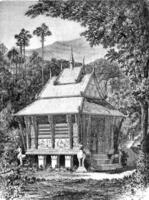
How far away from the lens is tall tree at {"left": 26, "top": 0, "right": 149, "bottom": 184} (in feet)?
17.1

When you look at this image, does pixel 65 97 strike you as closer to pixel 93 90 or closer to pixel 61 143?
pixel 93 90

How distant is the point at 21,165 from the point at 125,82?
4.89ft

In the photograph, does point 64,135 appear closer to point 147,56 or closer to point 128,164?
point 128,164

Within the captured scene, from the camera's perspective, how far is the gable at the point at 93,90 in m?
5.41

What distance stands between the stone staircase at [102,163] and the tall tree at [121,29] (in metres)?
0.37

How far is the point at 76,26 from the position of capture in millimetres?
5375

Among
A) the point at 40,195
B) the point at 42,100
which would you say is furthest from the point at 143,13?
the point at 40,195

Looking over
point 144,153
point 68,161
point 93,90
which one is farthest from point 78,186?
point 93,90

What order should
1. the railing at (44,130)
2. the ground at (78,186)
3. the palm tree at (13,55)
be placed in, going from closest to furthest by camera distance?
the ground at (78,186) → the railing at (44,130) → the palm tree at (13,55)

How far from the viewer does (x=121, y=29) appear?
5293mm

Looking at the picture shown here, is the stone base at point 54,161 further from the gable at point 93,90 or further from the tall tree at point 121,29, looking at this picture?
the tall tree at point 121,29

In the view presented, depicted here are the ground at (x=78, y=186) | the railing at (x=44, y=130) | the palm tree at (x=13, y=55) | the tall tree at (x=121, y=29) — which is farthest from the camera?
the palm tree at (x=13, y=55)

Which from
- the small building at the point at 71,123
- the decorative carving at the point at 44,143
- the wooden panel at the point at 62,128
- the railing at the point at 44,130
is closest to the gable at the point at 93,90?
the small building at the point at 71,123

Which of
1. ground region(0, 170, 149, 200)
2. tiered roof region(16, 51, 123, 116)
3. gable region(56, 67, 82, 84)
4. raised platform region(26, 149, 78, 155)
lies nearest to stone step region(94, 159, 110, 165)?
ground region(0, 170, 149, 200)
